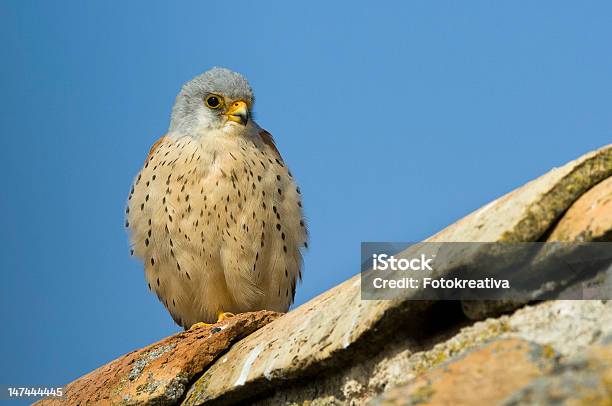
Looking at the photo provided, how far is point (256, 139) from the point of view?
6.01 meters

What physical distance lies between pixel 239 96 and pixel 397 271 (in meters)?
3.84

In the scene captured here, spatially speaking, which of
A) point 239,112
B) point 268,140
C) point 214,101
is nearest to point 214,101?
point 214,101

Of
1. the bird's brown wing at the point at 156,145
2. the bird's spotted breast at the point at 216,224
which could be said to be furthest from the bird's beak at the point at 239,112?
the bird's brown wing at the point at 156,145

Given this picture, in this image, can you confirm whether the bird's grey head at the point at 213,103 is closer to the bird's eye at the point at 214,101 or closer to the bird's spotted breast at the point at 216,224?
the bird's eye at the point at 214,101

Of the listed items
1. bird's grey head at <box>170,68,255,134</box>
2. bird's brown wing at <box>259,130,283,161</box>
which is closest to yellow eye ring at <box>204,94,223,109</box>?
bird's grey head at <box>170,68,255,134</box>

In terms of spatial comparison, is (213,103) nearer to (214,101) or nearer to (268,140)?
(214,101)

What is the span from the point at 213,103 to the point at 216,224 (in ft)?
3.45

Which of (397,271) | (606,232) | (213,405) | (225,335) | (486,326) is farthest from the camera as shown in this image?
(225,335)

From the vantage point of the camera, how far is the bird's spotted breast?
5.56 m

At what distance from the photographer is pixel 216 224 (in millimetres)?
5555

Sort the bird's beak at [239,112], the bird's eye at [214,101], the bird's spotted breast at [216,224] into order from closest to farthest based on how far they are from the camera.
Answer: the bird's spotted breast at [216,224], the bird's beak at [239,112], the bird's eye at [214,101]

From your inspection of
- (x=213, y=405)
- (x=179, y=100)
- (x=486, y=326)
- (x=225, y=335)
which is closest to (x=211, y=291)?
(x=179, y=100)

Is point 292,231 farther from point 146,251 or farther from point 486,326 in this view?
point 486,326

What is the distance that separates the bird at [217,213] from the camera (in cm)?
557
